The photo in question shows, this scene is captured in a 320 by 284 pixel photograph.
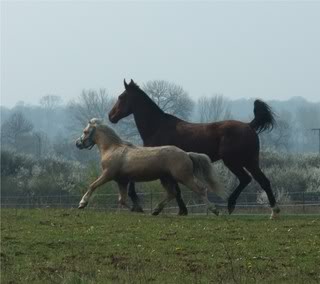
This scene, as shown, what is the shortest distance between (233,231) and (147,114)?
703cm

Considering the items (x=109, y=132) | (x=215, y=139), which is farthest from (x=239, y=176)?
(x=109, y=132)

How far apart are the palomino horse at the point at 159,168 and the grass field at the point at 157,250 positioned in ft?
4.72

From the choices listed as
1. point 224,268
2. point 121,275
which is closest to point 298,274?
point 224,268

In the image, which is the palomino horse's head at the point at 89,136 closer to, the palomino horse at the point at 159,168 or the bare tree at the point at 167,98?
the palomino horse at the point at 159,168

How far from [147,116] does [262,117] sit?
2.94m

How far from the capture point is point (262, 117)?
67.6 ft

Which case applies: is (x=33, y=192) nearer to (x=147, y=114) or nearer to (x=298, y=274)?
(x=147, y=114)

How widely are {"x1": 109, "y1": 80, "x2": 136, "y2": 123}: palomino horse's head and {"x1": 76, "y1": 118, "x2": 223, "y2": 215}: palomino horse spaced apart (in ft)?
7.17

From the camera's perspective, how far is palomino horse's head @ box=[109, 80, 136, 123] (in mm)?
21875

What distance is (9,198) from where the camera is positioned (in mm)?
47125

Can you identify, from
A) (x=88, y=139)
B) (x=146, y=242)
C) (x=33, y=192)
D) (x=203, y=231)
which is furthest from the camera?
(x=33, y=192)

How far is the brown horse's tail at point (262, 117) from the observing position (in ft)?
67.5

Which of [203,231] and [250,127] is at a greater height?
[250,127]

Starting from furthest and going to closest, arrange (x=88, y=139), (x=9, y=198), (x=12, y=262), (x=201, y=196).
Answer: (x=9, y=198)
(x=88, y=139)
(x=201, y=196)
(x=12, y=262)
